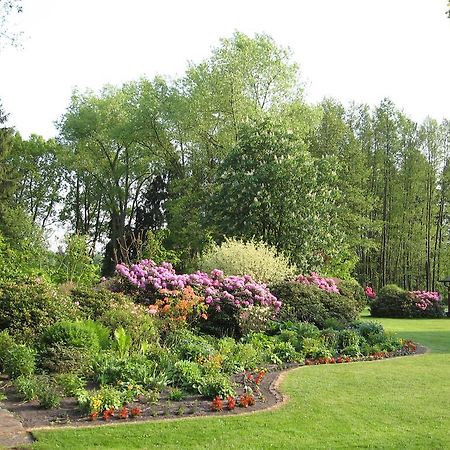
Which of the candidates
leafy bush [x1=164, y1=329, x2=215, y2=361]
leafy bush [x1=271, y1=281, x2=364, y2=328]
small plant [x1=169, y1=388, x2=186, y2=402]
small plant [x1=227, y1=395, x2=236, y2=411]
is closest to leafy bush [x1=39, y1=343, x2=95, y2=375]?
small plant [x1=169, y1=388, x2=186, y2=402]

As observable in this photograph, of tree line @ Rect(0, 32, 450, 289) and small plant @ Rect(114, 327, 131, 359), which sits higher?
tree line @ Rect(0, 32, 450, 289)

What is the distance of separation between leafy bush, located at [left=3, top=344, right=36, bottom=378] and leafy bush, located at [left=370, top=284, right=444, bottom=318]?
23262mm

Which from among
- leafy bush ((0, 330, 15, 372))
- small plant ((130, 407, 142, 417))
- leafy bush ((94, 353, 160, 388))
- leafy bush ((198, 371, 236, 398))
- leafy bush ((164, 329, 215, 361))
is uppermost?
leafy bush ((0, 330, 15, 372))

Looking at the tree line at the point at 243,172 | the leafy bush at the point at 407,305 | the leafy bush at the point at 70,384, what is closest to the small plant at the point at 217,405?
the leafy bush at the point at 70,384

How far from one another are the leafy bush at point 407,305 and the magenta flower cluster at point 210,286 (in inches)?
624

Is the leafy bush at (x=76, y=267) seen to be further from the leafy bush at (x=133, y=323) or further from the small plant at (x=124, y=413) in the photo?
the small plant at (x=124, y=413)

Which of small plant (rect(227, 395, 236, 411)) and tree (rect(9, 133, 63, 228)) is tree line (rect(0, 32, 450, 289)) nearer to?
tree (rect(9, 133, 63, 228))

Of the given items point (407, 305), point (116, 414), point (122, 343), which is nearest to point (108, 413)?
point (116, 414)

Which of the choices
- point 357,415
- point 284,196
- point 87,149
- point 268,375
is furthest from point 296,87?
point 357,415

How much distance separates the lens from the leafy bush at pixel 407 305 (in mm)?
29031

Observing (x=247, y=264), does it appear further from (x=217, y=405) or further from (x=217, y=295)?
(x=217, y=405)

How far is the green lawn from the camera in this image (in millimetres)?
6133

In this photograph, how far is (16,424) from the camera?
254 inches

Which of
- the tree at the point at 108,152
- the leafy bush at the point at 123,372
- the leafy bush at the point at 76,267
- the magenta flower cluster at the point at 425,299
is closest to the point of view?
the leafy bush at the point at 123,372
